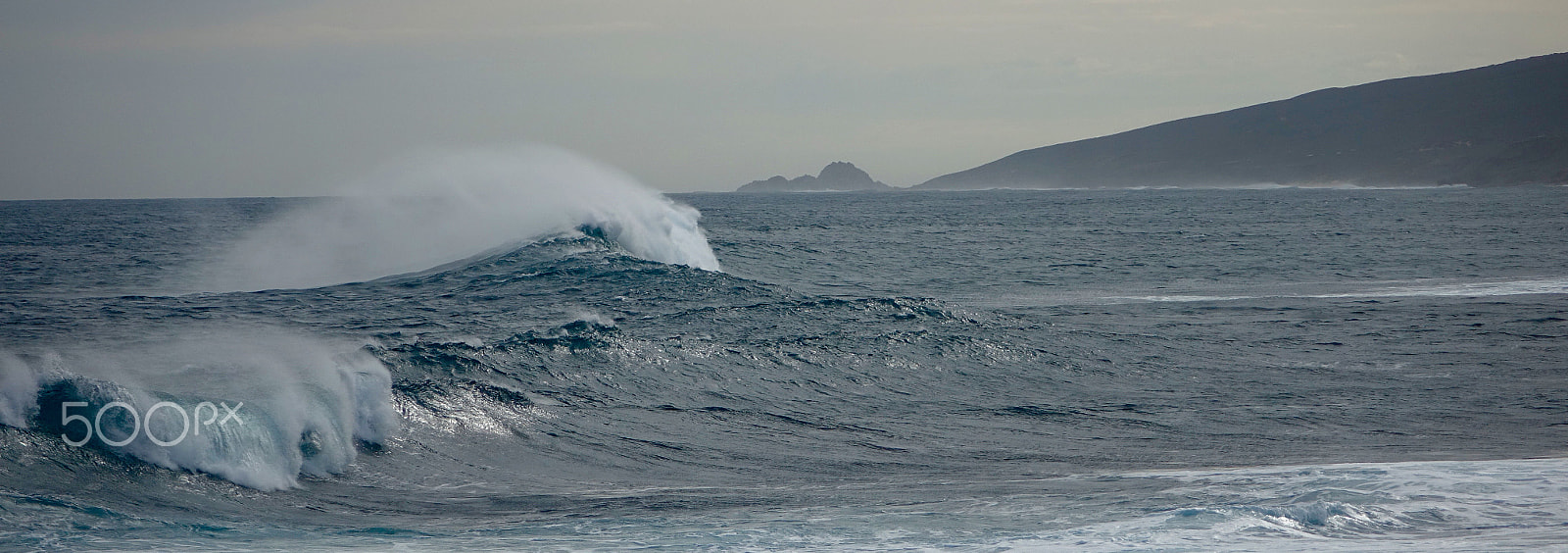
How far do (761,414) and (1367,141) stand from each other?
162528 mm

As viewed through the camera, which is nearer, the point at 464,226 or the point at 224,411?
the point at 224,411

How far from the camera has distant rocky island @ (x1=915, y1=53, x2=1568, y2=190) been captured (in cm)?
13288

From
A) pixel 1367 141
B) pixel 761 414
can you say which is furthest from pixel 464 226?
pixel 1367 141

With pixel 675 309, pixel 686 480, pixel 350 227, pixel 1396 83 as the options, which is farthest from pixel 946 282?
pixel 1396 83

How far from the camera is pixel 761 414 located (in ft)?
37.7

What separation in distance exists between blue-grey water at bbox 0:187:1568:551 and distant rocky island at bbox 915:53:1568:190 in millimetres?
121727

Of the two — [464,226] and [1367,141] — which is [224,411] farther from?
[1367,141]

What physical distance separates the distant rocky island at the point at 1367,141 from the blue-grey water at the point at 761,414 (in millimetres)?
121727

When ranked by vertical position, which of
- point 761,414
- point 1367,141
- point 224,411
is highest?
point 1367,141

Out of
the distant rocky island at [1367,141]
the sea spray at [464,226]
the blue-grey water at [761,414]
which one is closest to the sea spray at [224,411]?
the blue-grey water at [761,414]

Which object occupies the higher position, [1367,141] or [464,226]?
[1367,141]

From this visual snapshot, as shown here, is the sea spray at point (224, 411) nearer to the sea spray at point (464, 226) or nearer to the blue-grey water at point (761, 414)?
the blue-grey water at point (761, 414)

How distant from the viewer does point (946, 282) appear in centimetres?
2577

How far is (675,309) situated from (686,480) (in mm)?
7793
